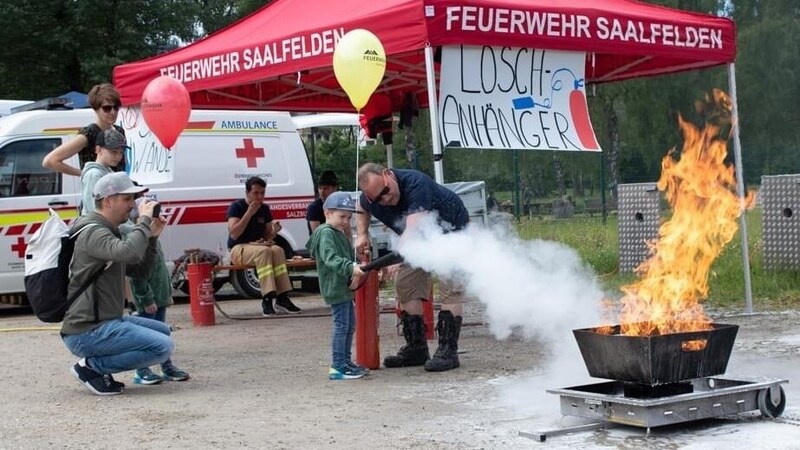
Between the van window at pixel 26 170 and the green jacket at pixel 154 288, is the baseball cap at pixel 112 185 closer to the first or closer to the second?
the green jacket at pixel 154 288

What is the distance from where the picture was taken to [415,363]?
29.1 ft

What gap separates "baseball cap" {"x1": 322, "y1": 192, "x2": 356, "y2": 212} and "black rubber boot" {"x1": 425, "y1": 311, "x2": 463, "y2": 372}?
1132mm

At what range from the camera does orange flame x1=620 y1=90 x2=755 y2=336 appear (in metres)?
6.38

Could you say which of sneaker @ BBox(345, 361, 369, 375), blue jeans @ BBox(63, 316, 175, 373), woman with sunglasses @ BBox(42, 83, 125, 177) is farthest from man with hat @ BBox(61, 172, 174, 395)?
sneaker @ BBox(345, 361, 369, 375)

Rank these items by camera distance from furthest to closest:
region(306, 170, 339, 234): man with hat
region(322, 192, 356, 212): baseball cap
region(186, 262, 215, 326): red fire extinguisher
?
region(306, 170, 339, 234): man with hat
region(186, 262, 215, 326): red fire extinguisher
region(322, 192, 356, 212): baseball cap

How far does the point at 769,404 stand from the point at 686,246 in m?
1.05

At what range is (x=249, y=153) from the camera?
50.3 feet

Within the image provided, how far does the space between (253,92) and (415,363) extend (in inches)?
203

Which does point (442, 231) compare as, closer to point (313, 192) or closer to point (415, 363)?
point (415, 363)

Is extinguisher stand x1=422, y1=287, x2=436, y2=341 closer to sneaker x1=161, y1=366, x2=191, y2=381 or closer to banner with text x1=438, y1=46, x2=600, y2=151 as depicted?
banner with text x1=438, y1=46, x2=600, y2=151

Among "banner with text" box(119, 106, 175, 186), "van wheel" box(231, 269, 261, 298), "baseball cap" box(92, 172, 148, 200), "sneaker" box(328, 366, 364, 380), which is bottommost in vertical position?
"sneaker" box(328, 366, 364, 380)

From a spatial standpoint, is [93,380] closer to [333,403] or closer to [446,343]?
[333,403]

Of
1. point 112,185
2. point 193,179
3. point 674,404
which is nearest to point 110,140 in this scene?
point 112,185

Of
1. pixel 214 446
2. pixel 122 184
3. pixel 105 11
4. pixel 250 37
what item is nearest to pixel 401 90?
pixel 250 37
